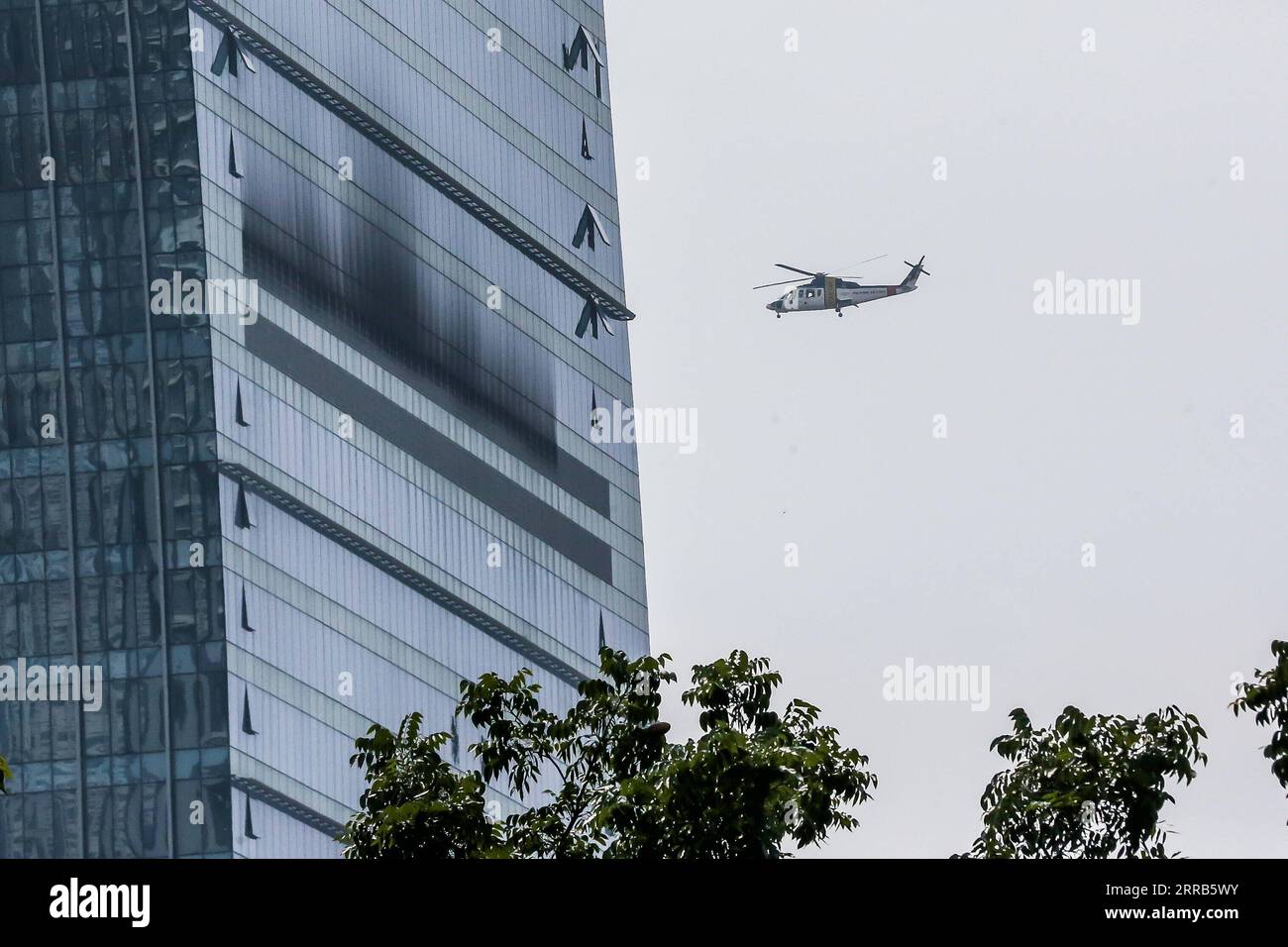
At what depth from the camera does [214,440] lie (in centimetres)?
13650

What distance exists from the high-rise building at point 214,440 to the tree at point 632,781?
87634 millimetres

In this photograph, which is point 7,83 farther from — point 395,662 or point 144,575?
point 395,662

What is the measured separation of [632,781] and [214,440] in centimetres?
9646

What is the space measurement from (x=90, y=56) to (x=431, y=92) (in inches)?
1047

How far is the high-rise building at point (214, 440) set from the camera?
13638 cm

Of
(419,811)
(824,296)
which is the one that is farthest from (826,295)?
(419,811)

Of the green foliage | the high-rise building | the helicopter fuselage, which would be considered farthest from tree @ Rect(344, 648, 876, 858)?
the helicopter fuselage

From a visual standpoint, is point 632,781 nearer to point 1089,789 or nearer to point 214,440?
point 1089,789
